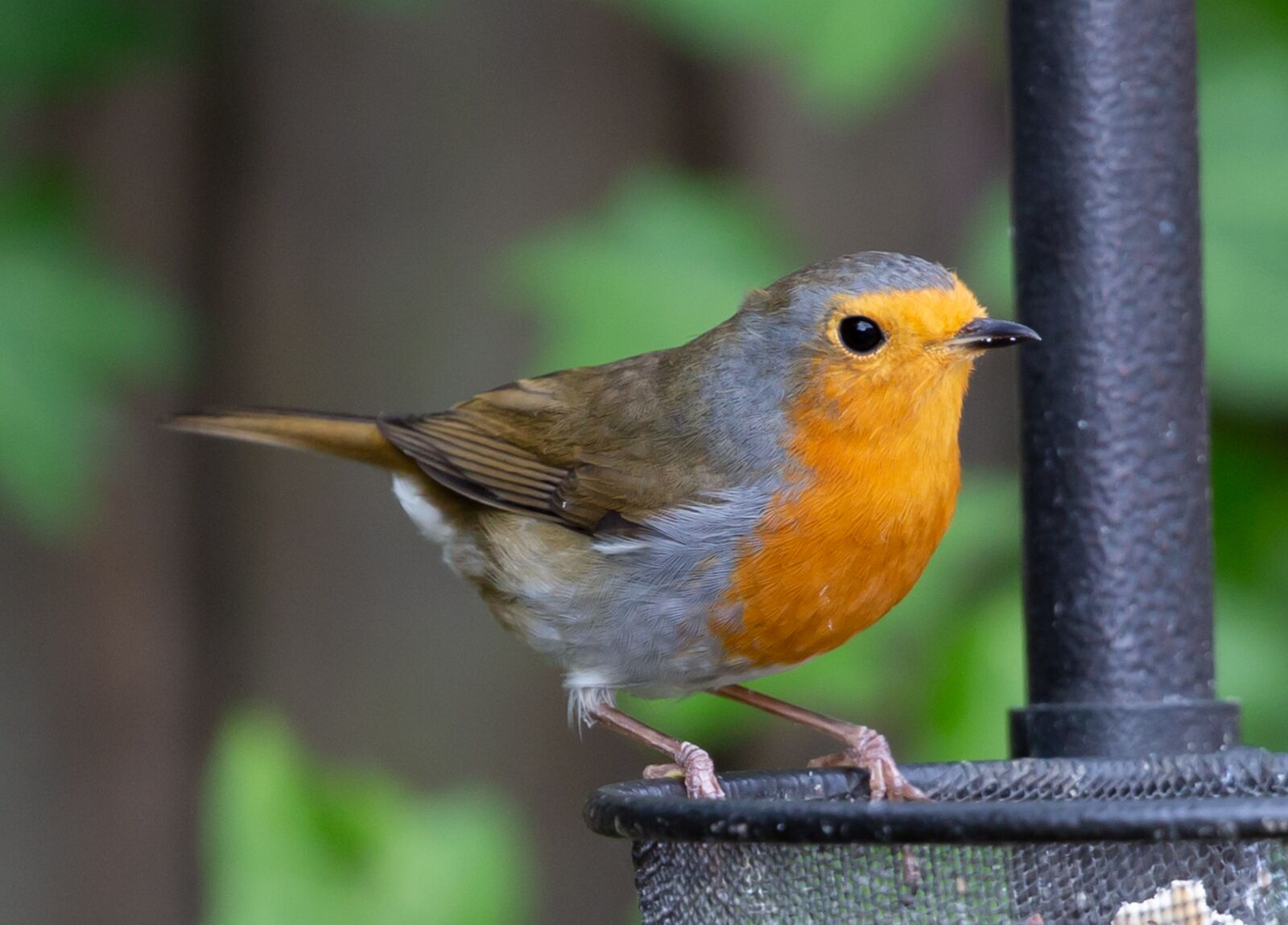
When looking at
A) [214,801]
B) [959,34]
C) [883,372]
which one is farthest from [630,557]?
[959,34]

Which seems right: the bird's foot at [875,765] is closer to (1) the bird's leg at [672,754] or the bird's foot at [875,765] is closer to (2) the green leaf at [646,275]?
(1) the bird's leg at [672,754]

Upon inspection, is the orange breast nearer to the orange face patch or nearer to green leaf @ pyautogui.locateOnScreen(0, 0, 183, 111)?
the orange face patch

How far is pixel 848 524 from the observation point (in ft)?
10.0

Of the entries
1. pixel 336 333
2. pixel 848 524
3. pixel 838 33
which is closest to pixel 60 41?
pixel 336 333

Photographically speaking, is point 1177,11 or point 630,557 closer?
point 1177,11

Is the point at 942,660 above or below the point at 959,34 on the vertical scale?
below

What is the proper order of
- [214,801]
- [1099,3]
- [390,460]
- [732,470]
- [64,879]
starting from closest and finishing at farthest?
[1099,3]
[214,801]
[732,470]
[390,460]
[64,879]

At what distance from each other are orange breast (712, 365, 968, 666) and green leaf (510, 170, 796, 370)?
2.23ft

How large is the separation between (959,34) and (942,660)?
1754 mm

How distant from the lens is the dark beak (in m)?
2.69

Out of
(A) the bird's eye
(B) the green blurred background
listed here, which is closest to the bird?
(A) the bird's eye

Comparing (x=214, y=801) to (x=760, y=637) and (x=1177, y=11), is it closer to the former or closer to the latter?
(x=760, y=637)

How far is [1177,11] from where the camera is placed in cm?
273

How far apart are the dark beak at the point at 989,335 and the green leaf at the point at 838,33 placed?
707 mm
